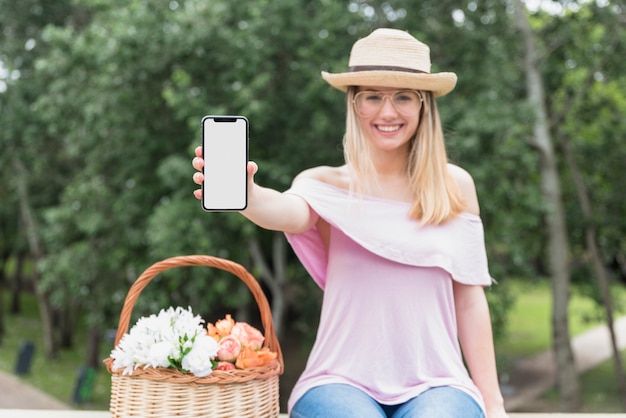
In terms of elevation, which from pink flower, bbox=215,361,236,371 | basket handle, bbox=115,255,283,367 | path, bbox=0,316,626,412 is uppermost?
basket handle, bbox=115,255,283,367

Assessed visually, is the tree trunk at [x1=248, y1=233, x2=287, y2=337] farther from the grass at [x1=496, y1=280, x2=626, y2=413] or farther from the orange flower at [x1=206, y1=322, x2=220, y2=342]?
the orange flower at [x1=206, y1=322, x2=220, y2=342]

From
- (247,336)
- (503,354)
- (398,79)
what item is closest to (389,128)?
(398,79)

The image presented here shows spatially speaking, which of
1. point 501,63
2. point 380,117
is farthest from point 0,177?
point 380,117

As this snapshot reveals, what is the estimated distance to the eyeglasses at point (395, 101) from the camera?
8.02 ft

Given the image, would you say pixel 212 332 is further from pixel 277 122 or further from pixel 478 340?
pixel 277 122

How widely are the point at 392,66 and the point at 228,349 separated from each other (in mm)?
977

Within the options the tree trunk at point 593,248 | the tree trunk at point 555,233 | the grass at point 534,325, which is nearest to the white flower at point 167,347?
the tree trunk at point 555,233

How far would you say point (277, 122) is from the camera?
912 cm

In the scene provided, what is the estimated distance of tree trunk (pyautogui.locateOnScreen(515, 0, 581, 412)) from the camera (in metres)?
10.6

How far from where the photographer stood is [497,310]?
8477 millimetres

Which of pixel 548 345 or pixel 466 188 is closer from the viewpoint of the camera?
pixel 466 188

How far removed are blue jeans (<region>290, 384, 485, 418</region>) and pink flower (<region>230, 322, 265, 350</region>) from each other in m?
0.21

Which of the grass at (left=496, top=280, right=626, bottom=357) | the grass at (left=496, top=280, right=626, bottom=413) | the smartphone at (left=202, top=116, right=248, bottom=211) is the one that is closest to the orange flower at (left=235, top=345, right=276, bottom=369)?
the smartphone at (left=202, top=116, right=248, bottom=211)

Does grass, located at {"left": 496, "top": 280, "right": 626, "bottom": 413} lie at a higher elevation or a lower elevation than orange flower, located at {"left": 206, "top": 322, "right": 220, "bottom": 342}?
lower
